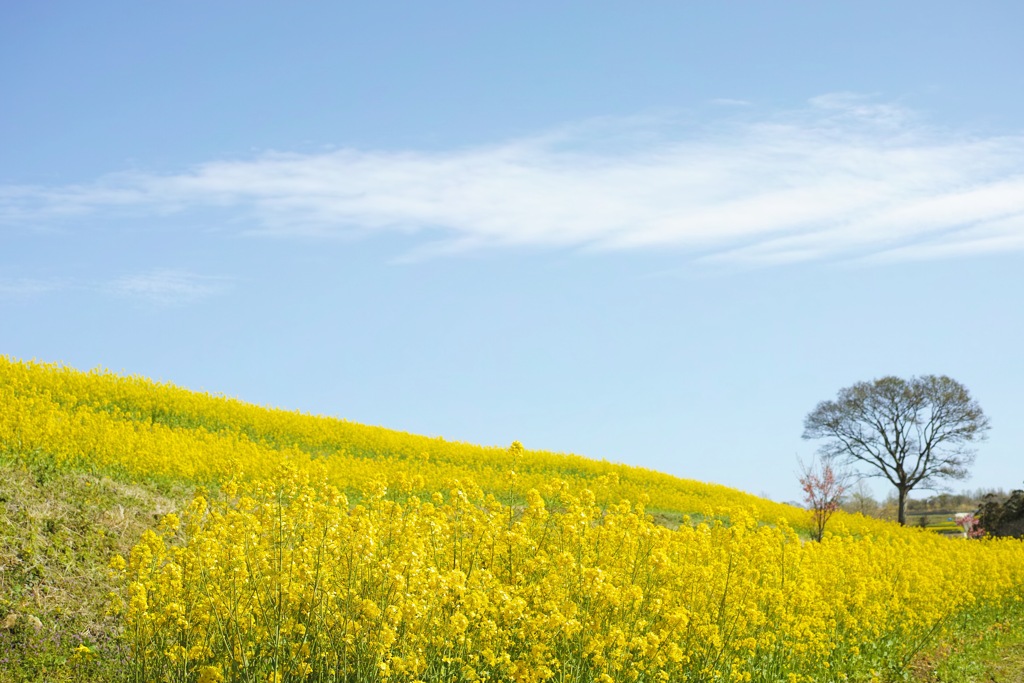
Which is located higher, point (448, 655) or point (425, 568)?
point (425, 568)

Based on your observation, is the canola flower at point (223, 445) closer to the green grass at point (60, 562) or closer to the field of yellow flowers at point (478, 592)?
the field of yellow flowers at point (478, 592)

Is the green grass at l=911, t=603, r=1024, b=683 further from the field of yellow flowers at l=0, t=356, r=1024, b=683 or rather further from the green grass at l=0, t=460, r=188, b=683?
the green grass at l=0, t=460, r=188, b=683

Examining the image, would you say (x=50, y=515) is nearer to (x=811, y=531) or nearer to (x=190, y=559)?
(x=190, y=559)

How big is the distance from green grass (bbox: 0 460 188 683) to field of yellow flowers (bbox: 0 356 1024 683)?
0.31 meters

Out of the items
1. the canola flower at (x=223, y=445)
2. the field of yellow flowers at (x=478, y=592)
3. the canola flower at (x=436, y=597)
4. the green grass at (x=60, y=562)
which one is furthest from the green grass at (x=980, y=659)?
the green grass at (x=60, y=562)

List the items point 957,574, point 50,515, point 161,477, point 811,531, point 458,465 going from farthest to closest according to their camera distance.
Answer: point 811,531 → point 458,465 → point 957,574 → point 161,477 → point 50,515

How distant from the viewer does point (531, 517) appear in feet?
26.2

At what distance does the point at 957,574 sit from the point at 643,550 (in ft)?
32.5

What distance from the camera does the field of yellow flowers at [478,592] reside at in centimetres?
588

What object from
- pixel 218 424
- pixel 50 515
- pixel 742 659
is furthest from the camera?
pixel 218 424

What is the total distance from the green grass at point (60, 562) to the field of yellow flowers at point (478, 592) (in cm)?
31

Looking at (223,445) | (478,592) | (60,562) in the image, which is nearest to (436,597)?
(478,592)

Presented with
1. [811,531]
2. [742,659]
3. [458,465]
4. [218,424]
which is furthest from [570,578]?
[811,531]

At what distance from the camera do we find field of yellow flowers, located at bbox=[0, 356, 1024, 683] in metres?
5.88
